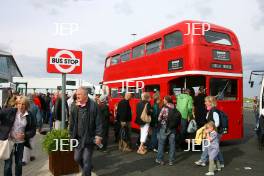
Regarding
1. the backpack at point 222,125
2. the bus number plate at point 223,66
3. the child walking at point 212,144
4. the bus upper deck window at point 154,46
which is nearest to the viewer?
the child walking at point 212,144

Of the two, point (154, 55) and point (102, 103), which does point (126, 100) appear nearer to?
point (102, 103)

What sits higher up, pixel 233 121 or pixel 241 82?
pixel 241 82

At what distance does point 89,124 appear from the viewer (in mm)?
5910

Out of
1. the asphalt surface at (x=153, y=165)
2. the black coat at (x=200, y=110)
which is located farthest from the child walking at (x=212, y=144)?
the black coat at (x=200, y=110)

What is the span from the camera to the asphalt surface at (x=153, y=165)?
7.55 m

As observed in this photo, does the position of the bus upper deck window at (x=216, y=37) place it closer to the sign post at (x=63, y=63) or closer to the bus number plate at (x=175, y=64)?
the bus number plate at (x=175, y=64)

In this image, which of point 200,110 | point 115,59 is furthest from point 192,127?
point 115,59

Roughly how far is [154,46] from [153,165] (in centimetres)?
549

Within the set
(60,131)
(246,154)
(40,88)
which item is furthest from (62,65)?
(40,88)

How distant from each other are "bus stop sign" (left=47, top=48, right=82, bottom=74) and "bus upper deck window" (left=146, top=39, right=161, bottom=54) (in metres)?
5.50

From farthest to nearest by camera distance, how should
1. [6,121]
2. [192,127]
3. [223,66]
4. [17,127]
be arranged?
[223,66] → [192,127] → [17,127] → [6,121]

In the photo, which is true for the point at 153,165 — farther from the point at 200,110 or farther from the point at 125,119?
the point at 200,110

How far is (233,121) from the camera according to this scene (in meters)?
11.3

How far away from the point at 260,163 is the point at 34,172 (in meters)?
5.54
